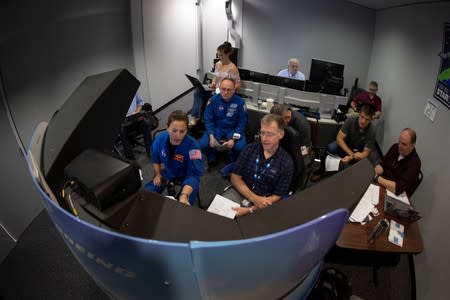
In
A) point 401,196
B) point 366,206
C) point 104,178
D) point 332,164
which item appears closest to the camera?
point 104,178

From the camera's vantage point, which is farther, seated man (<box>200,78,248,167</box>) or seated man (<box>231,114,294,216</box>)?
seated man (<box>200,78,248,167</box>)

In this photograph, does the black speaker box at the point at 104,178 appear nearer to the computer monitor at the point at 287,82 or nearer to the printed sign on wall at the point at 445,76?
the printed sign on wall at the point at 445,76

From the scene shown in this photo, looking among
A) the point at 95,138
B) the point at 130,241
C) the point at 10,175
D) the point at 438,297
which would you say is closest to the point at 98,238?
the point at 130,241

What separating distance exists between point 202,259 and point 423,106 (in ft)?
12.6

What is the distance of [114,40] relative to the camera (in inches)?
169

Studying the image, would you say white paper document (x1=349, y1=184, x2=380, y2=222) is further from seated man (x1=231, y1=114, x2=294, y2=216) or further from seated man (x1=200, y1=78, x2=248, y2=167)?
seated man (x1=200, y1=78, x2=248, y2=167)

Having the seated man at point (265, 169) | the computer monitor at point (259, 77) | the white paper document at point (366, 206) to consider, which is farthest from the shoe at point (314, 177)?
the computer monitor at point (259, 77)

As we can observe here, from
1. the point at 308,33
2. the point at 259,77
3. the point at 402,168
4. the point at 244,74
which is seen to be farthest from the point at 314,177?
the point at 308,33

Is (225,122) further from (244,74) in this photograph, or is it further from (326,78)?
(326,78)

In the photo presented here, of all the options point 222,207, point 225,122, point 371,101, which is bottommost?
point 222,207

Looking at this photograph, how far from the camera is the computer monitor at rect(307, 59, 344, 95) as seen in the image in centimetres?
377

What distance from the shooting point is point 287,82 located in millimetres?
3914

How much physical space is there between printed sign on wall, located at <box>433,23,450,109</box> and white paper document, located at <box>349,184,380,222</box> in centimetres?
122

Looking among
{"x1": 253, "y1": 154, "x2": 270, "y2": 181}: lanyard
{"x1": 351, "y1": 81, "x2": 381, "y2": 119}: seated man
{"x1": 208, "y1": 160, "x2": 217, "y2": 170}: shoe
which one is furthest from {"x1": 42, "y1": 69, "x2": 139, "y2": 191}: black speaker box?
{"x1": 351, "y1": 81, "x2": 381, "y2": 119}: seated man
